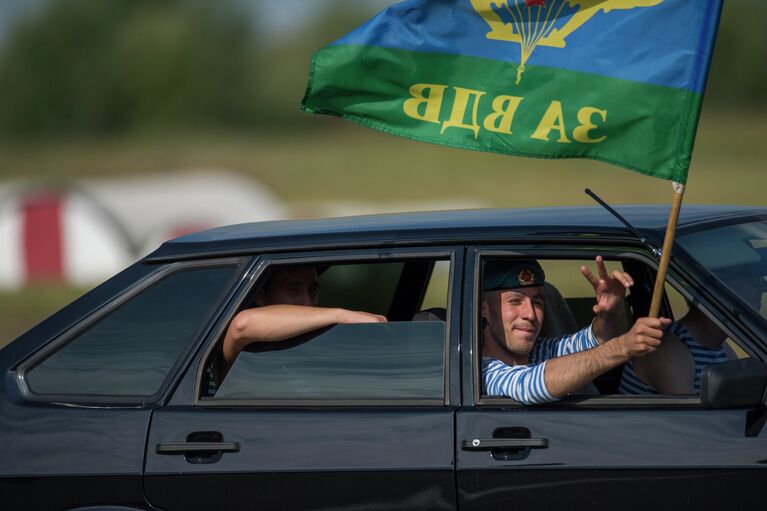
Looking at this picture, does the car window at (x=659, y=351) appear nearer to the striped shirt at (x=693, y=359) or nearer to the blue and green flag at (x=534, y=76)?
the striped shirt at (x=693, y=359)

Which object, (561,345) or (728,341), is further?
(561,345)

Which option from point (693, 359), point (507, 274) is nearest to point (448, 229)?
point (507, 274)

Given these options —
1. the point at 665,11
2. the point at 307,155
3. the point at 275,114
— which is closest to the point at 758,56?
the point at 275,114

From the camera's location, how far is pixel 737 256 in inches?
163

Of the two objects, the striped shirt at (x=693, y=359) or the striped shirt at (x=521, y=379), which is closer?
the striped shirt at (x=521, y=379)

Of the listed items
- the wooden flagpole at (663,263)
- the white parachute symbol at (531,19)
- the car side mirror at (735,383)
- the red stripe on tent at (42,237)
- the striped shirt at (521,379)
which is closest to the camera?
the car side mirror at (735,383)

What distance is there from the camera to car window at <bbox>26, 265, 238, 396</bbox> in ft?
14.2

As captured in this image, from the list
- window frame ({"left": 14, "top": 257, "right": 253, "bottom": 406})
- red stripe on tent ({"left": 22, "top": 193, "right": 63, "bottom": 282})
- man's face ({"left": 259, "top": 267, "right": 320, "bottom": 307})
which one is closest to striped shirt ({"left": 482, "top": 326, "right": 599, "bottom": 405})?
man's face ({"left": 259, "top": 267, "right": 320, "bottom": 307})

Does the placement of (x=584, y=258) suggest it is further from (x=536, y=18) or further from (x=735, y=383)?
(x=536, y=18)

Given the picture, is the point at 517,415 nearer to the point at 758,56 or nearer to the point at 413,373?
the point at 413,373

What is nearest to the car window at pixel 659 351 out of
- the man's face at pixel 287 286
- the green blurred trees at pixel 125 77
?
the man's face at pixel 287 286

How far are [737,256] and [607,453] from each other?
2.70 feet

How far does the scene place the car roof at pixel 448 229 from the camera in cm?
416

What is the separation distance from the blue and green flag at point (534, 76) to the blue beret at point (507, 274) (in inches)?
14.5
